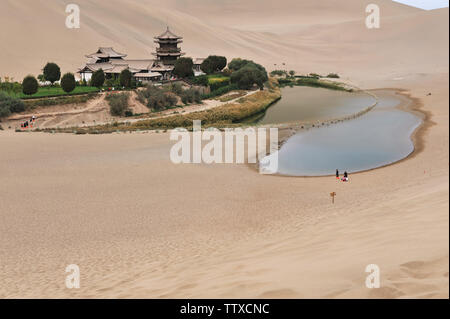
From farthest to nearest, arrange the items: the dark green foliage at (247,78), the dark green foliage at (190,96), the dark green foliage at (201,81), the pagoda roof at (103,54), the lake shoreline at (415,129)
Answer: the pagoda roof at (103,54)
the dark green foliage at (247,78)
the dark green foliage at (201,81)
the dark green foliage at (190,96)
the lake shoreline at (415,129)

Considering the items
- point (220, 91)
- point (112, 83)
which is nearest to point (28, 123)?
point (112, 83)

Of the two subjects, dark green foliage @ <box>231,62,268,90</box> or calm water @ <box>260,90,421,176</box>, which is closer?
calm water @ <box>260,90,421,176</box>

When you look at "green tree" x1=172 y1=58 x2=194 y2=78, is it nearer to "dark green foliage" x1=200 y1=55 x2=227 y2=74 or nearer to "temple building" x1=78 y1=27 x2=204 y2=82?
"temple building" x1=78 y1=27 x2=204 y2=82

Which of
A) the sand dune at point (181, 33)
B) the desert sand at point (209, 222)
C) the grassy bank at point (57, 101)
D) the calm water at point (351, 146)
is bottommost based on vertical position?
the desert sand at point (209, 222)

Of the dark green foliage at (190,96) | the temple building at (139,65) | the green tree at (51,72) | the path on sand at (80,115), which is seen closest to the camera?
the path on sand at (80,115)

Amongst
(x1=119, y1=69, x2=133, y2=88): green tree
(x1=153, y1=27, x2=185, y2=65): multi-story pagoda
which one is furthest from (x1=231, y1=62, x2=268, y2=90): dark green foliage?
(x1=119, y1=69, x2=133, y2=88): green tree

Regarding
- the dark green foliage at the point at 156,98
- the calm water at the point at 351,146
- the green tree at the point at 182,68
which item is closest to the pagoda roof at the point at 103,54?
the green tree at the point at 182,68

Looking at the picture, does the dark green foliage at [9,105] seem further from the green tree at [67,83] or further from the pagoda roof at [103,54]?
the pagoda roof at [103,54]
